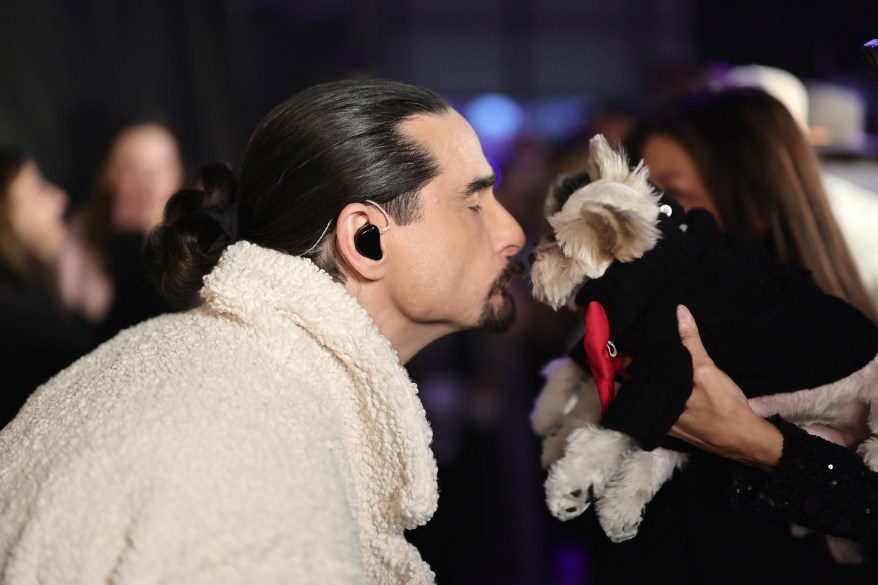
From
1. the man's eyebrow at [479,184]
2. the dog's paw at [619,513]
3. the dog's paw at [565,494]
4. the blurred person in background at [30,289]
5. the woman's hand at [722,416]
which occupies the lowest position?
the blurred person in background at [30,289]

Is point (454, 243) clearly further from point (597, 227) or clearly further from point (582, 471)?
point (582, 471)

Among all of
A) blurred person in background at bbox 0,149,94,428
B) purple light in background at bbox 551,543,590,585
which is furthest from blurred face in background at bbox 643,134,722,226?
blurred person in background at bbox 0,149,94,428

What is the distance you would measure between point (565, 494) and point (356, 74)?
3069mm

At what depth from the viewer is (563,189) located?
5.07 ft

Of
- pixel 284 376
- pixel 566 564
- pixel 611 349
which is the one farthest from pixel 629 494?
pixel 566 564

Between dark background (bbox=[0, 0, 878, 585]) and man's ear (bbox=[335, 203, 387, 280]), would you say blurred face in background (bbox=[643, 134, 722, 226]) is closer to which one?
dark background (bbox=[0, 0, 878, 585])

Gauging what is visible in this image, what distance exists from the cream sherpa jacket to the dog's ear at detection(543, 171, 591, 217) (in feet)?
1.62

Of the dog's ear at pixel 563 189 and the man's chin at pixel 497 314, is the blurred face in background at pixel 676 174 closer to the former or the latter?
the dog's ear at pixel 563 189

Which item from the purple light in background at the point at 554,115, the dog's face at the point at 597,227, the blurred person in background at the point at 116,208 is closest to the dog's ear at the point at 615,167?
the dog's face at the point at 597,227

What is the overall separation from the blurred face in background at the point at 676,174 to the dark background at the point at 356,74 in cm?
40

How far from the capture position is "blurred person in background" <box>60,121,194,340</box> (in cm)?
321

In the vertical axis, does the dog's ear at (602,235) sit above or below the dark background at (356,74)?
above

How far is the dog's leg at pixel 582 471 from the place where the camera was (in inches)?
55.2

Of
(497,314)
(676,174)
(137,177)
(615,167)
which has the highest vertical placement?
(615,167)
